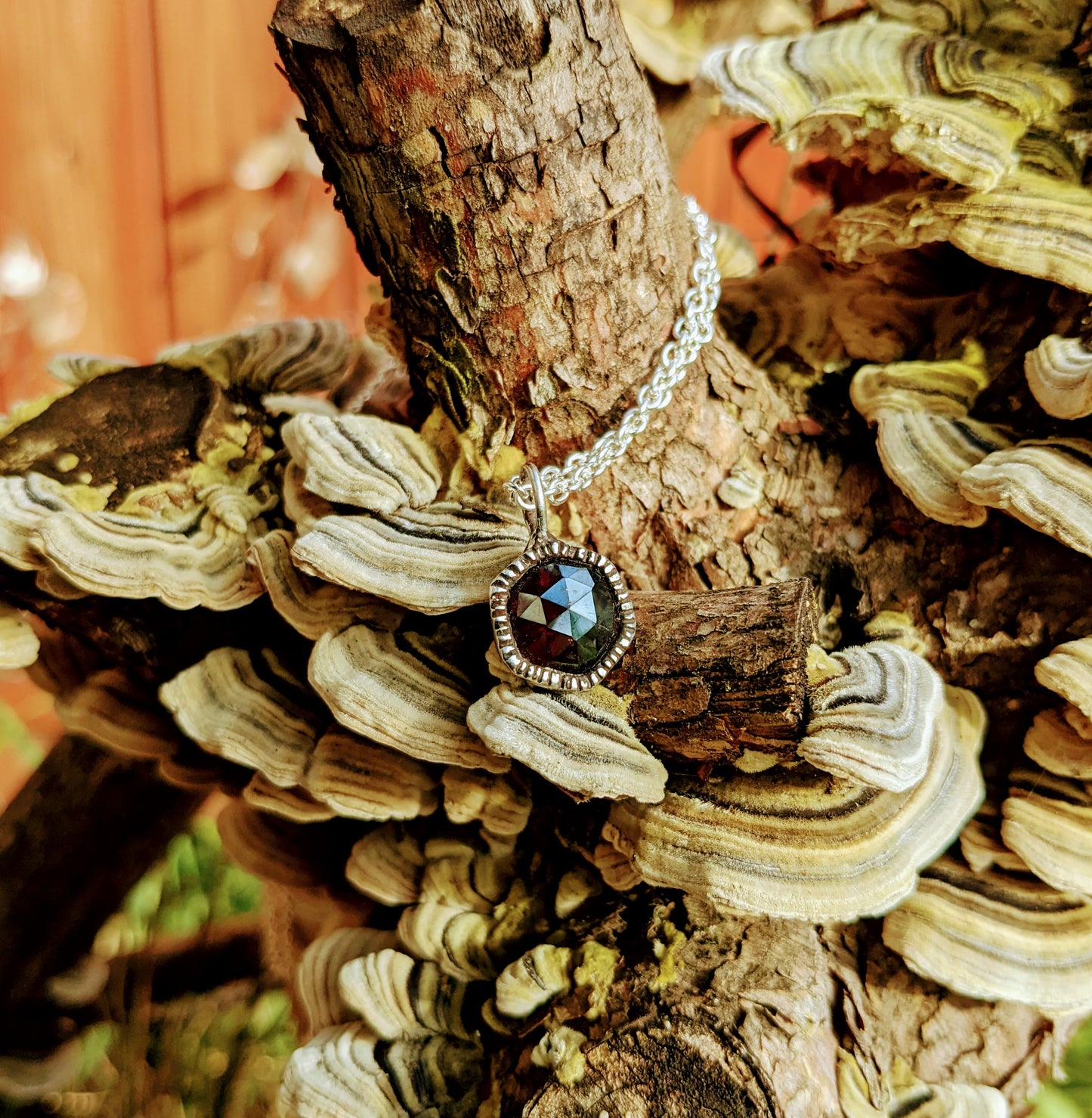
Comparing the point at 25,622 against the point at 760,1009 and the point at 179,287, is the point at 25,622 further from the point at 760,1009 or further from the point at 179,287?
the point at 179,287

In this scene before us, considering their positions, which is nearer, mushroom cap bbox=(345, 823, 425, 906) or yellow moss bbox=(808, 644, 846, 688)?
yellow moss bbox=(808, 644, 846, 688)

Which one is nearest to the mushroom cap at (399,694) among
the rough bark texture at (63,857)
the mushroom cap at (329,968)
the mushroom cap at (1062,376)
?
the mushroom cap at (329,968)

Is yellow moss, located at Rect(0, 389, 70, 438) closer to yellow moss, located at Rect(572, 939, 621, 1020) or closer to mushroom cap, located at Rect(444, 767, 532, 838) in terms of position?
mushroom cap, located at Rect(444, 767, 532, 838)

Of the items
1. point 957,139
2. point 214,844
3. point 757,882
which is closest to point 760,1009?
point 757,882

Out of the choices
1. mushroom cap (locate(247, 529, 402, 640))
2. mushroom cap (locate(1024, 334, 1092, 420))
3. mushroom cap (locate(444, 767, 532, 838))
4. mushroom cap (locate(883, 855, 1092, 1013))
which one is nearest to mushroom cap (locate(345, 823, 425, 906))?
mushroom cap (locate(444, 767, 532, 838))

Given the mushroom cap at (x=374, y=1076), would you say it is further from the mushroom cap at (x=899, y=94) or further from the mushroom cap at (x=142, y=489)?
the mushroom cap at (x=899, y=94)

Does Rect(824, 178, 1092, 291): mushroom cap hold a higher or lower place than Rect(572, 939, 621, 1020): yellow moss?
higher

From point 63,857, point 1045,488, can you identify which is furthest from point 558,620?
point 63,857
